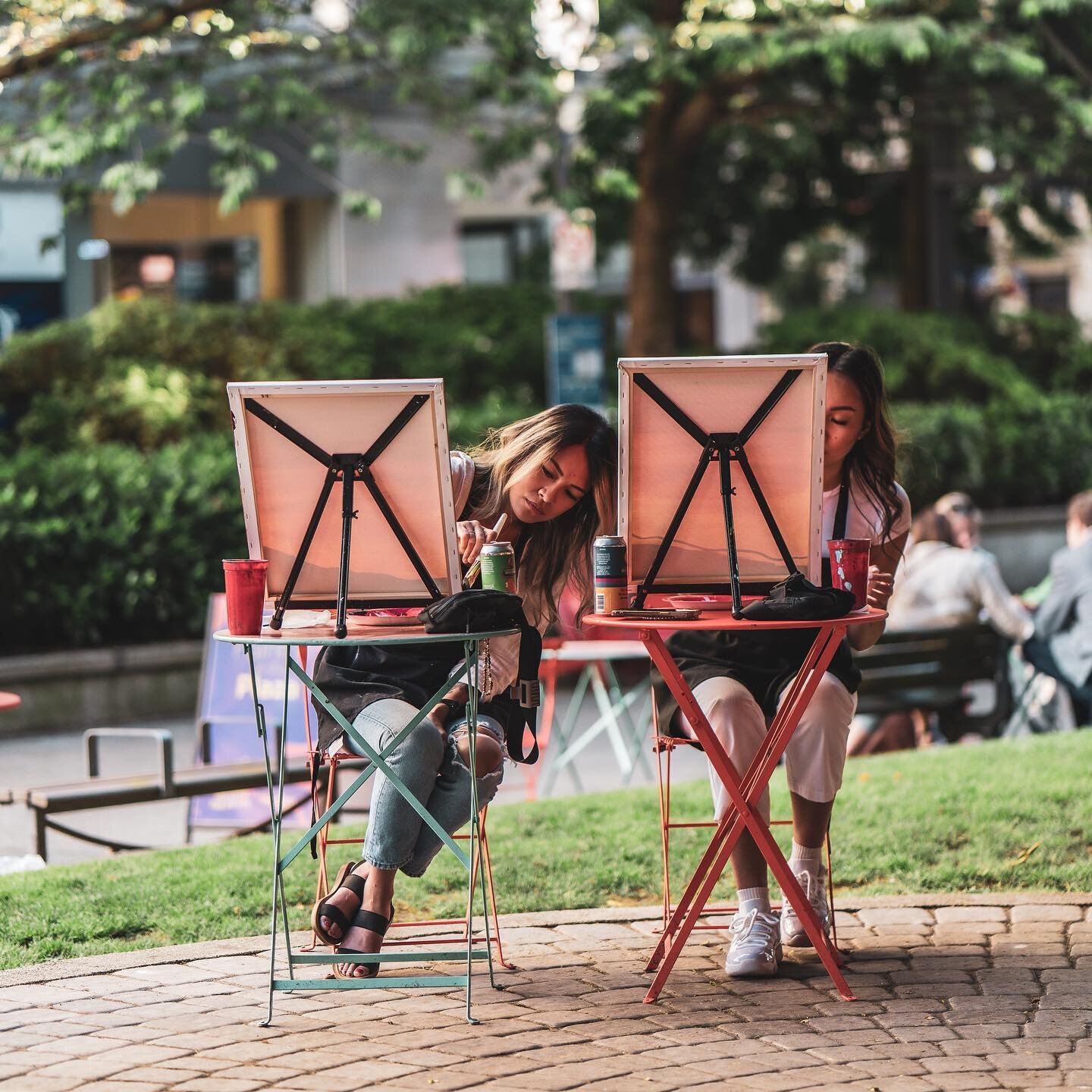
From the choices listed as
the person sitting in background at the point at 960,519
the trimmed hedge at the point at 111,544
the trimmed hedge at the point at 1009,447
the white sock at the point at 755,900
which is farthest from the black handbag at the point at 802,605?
the trimmed hedge at the point at 1009,447

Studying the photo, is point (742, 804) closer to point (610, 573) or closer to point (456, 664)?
point (610, 573)

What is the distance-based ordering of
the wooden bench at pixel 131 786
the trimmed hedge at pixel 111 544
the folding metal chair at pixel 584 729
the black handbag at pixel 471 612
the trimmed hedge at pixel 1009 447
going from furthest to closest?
the trimmed hedge at pixel 1009 447 < the trimmed hedge at pixel 111 544 < the folding metal chair at pixel 584 729 < the wooden bench at pixel 131 786 < the black handbag at pixel 471 612

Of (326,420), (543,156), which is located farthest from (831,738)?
(543,156)

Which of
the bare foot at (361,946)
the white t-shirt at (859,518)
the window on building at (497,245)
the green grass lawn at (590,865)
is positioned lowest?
the green grass lawn at (590,865)

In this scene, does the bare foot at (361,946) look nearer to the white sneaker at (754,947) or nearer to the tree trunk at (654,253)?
the white sneaker at (754,947)

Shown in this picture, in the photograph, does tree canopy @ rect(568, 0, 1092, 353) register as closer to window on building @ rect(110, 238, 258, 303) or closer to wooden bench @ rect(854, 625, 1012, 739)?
wooden bench @ rect(854, 625, 1012, 739)

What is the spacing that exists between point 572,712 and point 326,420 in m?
6.21

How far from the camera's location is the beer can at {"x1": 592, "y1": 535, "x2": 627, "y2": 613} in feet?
15.2

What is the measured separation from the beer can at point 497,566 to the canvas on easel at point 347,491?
3.2 inches

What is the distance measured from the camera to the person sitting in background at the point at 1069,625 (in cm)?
920

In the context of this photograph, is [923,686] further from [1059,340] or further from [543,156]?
[543,156]

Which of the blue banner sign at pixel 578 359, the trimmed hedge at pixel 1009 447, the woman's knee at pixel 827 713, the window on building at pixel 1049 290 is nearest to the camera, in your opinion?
the woman's knee at pixel 827 713

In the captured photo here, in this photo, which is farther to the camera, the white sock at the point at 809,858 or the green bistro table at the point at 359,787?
the white sock at the point at 809,858

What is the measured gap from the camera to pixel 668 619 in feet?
14.7
